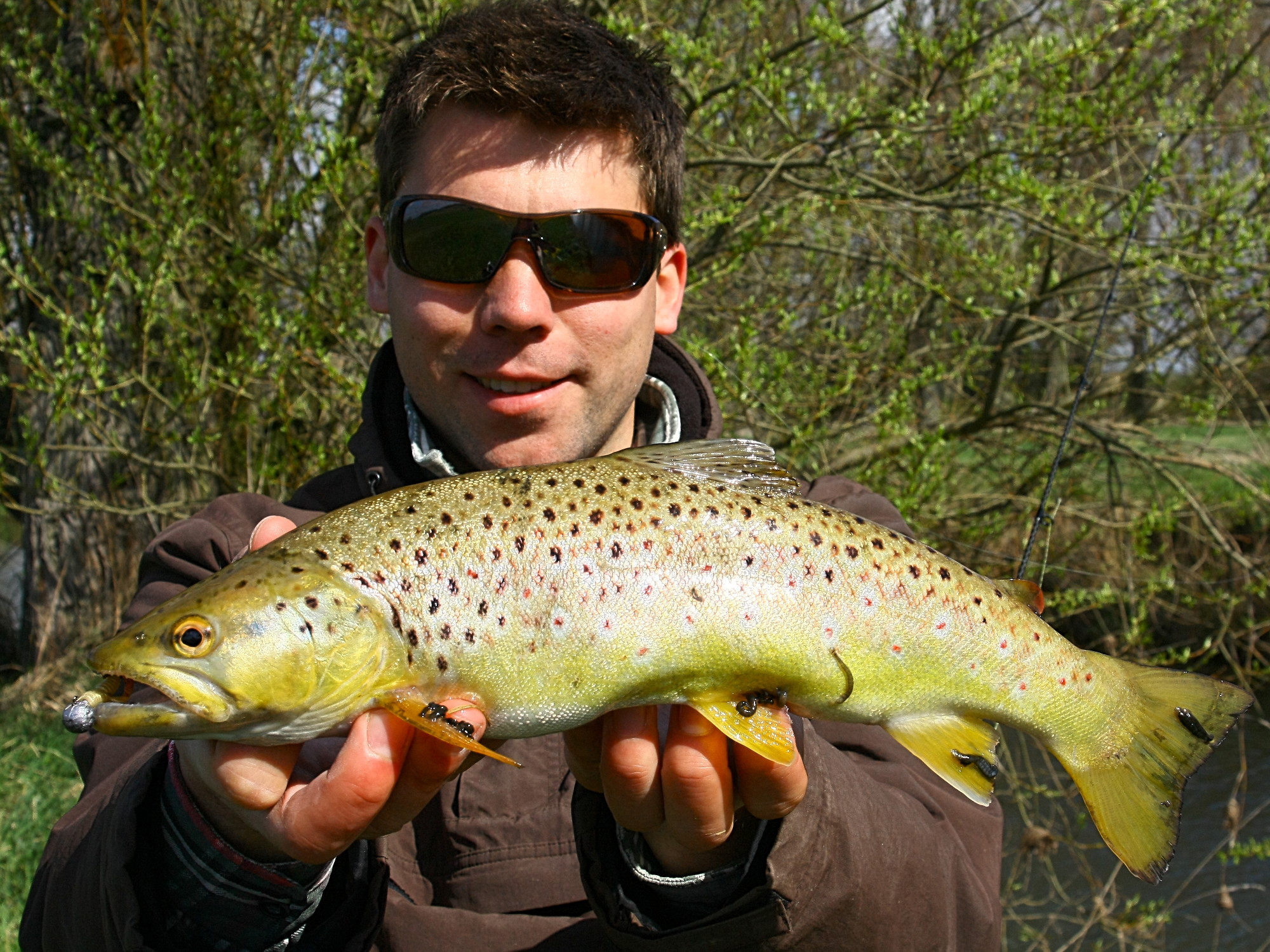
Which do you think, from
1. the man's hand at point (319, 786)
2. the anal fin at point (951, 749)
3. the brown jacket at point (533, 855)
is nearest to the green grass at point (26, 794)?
the brown jacket at point (533, 855)

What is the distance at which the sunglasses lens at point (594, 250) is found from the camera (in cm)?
253

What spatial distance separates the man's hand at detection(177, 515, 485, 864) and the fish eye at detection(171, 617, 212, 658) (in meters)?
0.17

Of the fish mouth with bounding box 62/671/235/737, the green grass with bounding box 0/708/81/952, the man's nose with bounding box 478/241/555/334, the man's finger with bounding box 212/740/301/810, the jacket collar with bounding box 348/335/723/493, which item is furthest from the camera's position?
the green grass with bounding box 0/708/81/952

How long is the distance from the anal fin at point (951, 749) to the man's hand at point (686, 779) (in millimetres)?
249

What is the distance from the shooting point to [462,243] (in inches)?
99.4

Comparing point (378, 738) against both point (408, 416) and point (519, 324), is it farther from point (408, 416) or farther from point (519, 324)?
point (408, 416)

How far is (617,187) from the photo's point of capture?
8.94 ft

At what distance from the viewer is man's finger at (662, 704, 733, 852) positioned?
1.75 m

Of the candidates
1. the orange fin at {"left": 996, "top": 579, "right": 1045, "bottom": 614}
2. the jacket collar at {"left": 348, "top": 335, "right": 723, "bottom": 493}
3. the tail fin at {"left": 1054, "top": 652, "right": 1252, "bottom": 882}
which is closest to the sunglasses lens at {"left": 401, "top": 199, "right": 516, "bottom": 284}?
the jacket collar at {"left": 348, "top": 335, "right": 723, "bottom": 493}

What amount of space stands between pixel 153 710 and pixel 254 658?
0.17 metres

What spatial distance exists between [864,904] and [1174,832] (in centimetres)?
62

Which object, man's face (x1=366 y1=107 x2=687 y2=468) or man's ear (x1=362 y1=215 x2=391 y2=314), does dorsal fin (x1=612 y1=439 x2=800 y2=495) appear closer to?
man's face (x1=366 y1=107 x2=687 y2=468)

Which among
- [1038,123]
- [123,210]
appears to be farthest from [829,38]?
[123,210]

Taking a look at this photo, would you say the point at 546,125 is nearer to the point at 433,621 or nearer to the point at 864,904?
the point at 433,621
